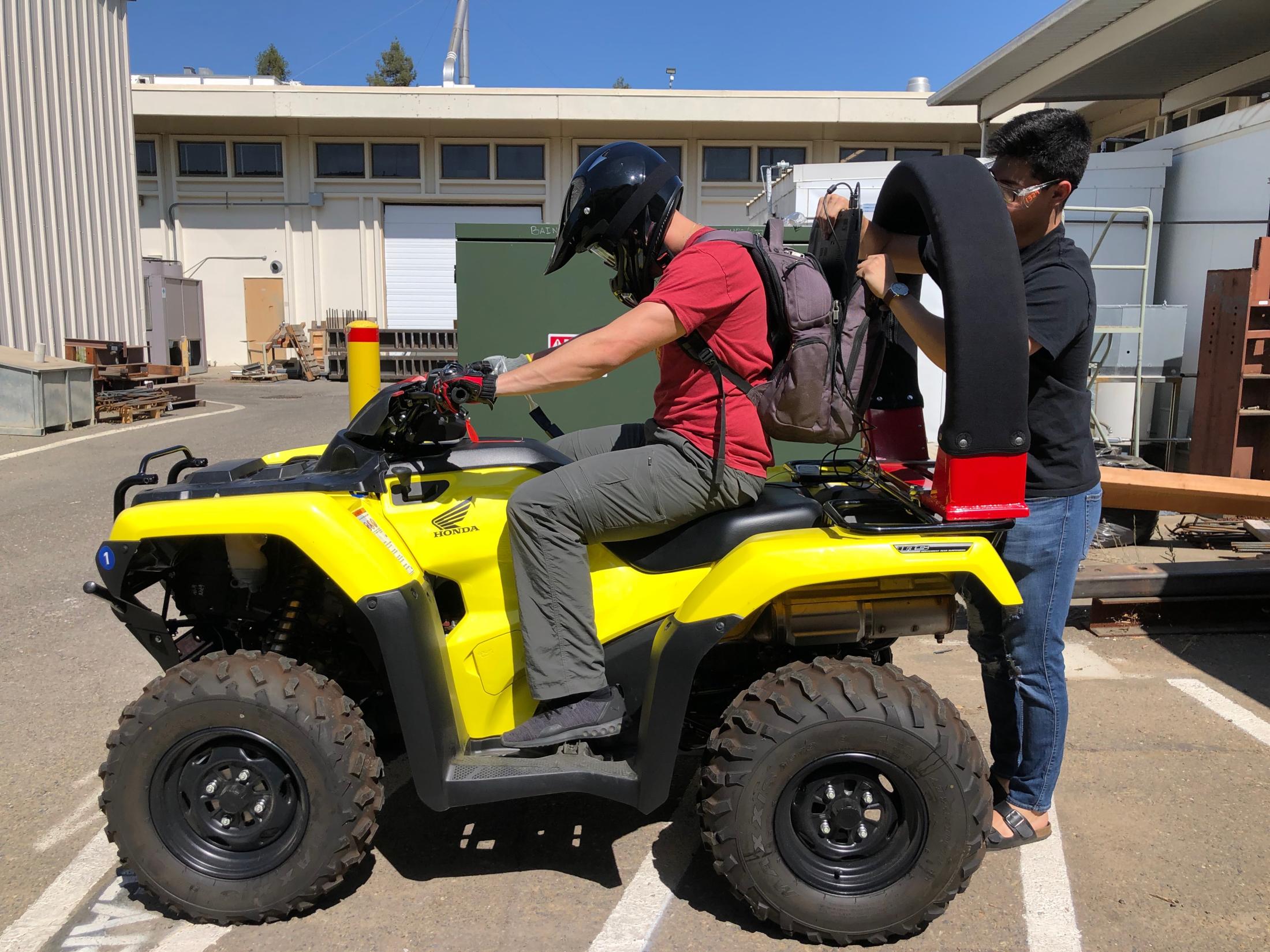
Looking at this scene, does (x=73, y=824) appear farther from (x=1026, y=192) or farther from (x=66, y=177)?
(x=66, y=177)

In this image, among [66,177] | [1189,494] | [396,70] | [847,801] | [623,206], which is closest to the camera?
[847,801]

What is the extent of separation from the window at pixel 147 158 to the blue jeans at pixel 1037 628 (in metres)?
29.5

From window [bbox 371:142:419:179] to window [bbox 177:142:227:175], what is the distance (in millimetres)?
4266

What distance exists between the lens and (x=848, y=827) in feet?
8.88

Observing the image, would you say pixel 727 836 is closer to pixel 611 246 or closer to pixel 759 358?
pixel 759 358

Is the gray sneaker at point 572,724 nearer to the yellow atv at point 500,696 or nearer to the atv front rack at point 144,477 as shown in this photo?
the yellow atv at point 500,696

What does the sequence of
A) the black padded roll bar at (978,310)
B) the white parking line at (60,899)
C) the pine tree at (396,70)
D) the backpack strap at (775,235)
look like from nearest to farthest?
the black padded roll bar at (978,310) → the white parking line at (60,899) → the backpack strap at (775,235) → the pine tree at (396,70)

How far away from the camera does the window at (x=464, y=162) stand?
27203 mm

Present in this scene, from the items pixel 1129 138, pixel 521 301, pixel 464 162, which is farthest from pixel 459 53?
pixel 521 301

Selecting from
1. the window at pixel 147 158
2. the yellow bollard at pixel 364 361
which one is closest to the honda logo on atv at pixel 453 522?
the yellow bollard at pixel 364 361

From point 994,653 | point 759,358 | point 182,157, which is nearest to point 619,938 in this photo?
point 994,653

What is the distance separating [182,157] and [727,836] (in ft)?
97.0

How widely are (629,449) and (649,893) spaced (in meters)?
1.37

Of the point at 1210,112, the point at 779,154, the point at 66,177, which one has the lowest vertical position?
the point at 66,177
